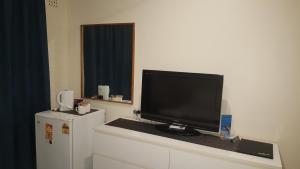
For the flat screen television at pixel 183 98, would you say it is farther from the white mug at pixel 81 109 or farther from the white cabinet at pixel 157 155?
the white mug at pixel 81 109

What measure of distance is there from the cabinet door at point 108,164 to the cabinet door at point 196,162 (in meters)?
0.36

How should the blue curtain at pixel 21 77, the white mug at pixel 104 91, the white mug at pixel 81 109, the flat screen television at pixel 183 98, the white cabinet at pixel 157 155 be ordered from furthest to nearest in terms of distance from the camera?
the white mug at pixel 104 91 < the white mug at pixel 81 109 < the blue curtain at pixel 21 77 < the flat screen television at pixel 183 98 < the white cabinet at pixel 157 155

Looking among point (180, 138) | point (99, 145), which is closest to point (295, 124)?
point (180, 138)

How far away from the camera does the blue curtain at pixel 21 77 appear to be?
223cm

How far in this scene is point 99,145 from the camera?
7.11 ft

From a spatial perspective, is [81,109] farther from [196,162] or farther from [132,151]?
[196,162]

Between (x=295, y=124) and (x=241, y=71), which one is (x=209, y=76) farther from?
(x=295, y=124)

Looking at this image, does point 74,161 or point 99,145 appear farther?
point 74,161

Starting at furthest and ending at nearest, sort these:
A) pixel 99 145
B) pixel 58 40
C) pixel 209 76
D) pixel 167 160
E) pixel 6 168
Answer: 1. pixel 58 40
2. pixel 6 168
3. pixel 99 145
4. pixel 209 76
5. pixel 167 160

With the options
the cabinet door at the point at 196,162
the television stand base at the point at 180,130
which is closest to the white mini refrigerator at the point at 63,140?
the television stand base at the point at 180,130

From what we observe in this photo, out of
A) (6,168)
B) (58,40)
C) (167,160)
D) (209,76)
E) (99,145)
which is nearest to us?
(167,160)

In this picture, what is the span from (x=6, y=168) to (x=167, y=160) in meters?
1.67

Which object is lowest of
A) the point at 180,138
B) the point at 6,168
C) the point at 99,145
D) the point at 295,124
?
the point at 6,168

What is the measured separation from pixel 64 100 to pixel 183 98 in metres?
1.34
